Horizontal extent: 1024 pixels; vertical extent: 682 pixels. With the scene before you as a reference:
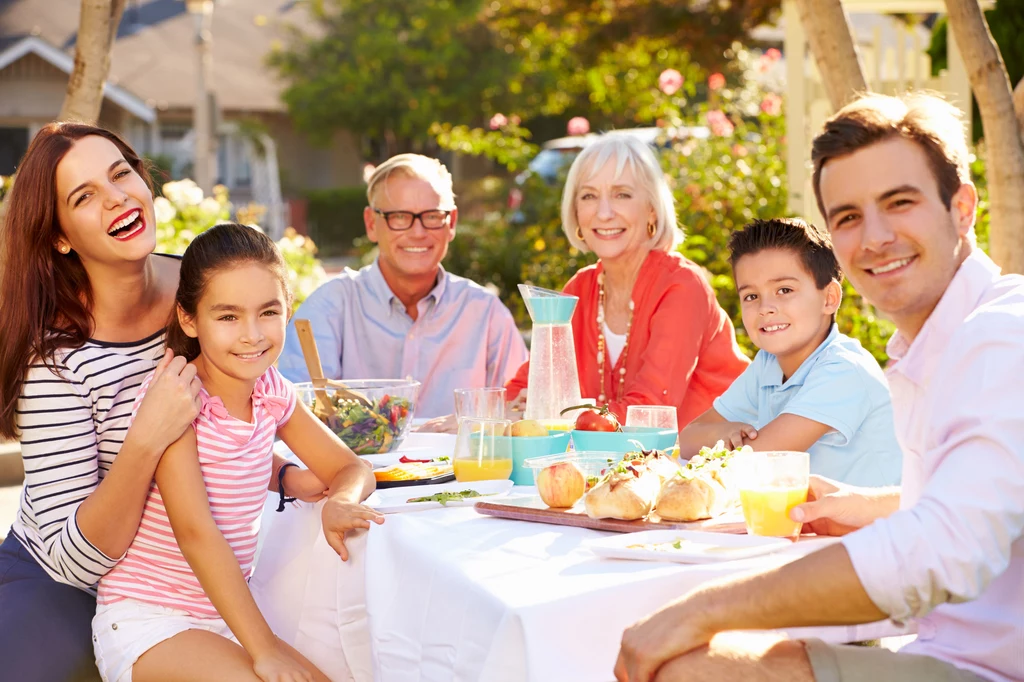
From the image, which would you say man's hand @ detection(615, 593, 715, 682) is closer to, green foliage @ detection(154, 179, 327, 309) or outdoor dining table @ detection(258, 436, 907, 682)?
outdoor dining table @ detection(258, 436, 907, 682)

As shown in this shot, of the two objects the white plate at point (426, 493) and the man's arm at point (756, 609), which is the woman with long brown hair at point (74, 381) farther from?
the man's arm at point (756, 609)

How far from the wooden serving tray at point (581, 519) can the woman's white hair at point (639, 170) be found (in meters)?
1.98

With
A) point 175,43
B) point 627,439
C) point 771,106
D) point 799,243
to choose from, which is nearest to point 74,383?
point 627,439

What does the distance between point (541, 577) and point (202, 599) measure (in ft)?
3.64

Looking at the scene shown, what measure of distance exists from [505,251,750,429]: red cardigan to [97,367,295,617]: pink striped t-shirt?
5.05 ft

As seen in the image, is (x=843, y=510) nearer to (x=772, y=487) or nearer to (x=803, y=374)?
(x=772, y=487)

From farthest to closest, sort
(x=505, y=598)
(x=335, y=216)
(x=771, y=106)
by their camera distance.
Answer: (x=335, y=216), (x=771, y=106), (x=505, y=598)

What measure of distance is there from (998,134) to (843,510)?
298 centimetres

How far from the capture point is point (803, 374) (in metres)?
3.28

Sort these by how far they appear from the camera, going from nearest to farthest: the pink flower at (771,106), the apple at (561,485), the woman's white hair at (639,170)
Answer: the apple at (561,485), the woman's white hair at (639,170), the pink flower at (771,106)

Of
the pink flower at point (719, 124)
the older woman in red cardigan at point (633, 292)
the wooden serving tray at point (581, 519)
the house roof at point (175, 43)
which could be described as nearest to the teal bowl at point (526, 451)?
the wooden serving tray at point (581, 519)

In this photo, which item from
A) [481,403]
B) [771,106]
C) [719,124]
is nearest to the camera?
[481,403]

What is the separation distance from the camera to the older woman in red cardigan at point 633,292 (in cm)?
424

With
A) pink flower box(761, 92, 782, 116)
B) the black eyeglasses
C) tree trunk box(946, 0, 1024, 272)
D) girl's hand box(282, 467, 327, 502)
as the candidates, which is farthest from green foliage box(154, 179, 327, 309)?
girl's hand box(282, 467, 327, 502)
